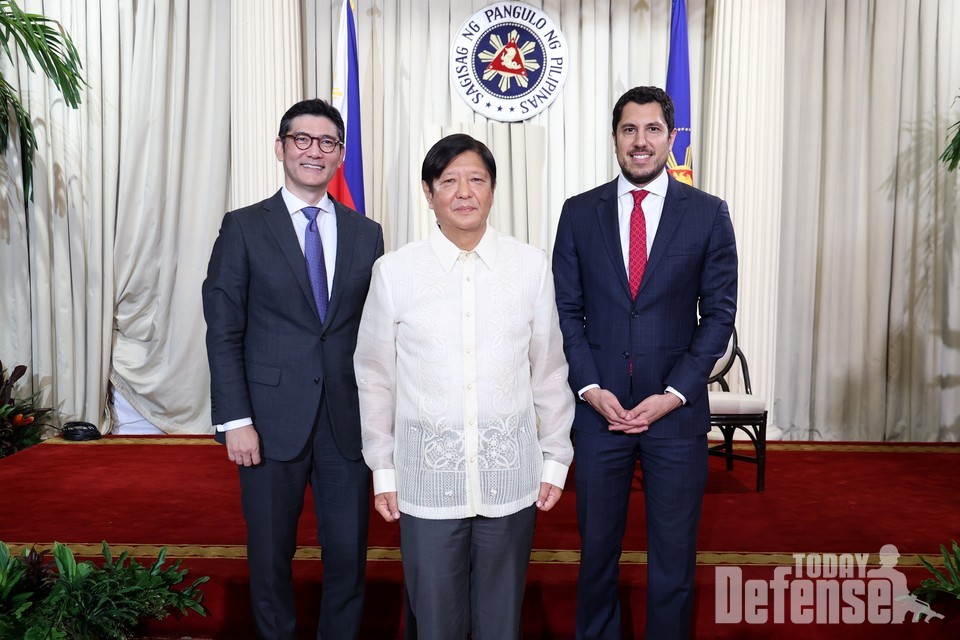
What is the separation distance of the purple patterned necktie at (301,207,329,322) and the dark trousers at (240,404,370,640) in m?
0.29

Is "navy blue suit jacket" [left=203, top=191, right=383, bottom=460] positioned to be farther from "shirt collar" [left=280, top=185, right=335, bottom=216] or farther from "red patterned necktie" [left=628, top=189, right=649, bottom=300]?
"red patterned necktie" [left=628, top=189, right=649, bottom=300]

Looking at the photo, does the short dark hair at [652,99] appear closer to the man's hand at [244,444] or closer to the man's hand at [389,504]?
the man's hand at [389,504]

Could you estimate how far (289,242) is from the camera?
83.9 inches

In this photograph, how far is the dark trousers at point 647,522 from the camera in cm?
217

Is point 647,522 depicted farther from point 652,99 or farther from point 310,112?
point 310,112

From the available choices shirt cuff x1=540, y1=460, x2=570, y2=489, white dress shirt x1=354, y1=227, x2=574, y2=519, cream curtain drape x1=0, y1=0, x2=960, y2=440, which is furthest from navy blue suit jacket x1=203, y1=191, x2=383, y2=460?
cream curtain drape x1=0, y1=0, x2=960, y2=440

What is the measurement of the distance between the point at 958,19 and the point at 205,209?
190 inches

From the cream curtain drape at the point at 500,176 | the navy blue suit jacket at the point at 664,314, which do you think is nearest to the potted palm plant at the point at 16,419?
the cream curtain drape at the point at 500,176

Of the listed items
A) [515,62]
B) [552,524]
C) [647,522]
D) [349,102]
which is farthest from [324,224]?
[515,62]

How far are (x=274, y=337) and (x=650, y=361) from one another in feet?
3.27

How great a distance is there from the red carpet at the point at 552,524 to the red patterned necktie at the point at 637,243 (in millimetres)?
1151

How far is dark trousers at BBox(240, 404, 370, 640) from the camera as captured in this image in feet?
7.07

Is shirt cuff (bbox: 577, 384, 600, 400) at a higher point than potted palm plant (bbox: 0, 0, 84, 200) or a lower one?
lower

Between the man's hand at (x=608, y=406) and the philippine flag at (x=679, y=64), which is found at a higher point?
the philippine flag at (x=679, y=64)
